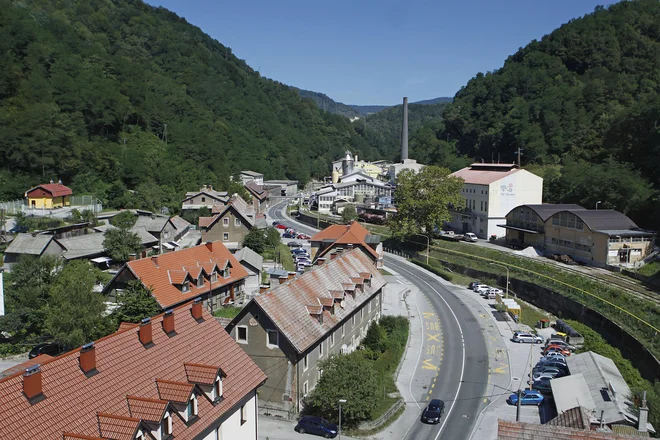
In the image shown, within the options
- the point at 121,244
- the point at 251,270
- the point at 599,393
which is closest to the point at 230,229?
the point at 121,244

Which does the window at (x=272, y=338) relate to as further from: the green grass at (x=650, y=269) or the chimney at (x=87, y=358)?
the green grass at (x=650, y=269)

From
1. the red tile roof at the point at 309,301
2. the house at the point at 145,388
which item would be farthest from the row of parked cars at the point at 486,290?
the house at the point at 145,388

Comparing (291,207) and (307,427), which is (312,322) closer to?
(307,427)

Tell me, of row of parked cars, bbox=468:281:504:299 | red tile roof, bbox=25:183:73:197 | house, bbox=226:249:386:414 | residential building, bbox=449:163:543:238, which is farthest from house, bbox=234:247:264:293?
residential building, bbox=449:163:543:238

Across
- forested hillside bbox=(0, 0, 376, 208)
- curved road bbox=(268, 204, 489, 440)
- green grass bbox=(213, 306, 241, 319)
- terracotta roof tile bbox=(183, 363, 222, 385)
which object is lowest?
curved road bbox=(268, 204, 489, 440)

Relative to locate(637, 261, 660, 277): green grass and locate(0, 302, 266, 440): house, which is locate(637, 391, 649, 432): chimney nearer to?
locate(0, 302, 266, 440): house

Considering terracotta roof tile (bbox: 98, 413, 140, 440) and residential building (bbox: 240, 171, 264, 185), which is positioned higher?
residential building (bbox: 240, 171, 264, 185)

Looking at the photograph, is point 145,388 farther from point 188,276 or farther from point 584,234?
point 584,234
